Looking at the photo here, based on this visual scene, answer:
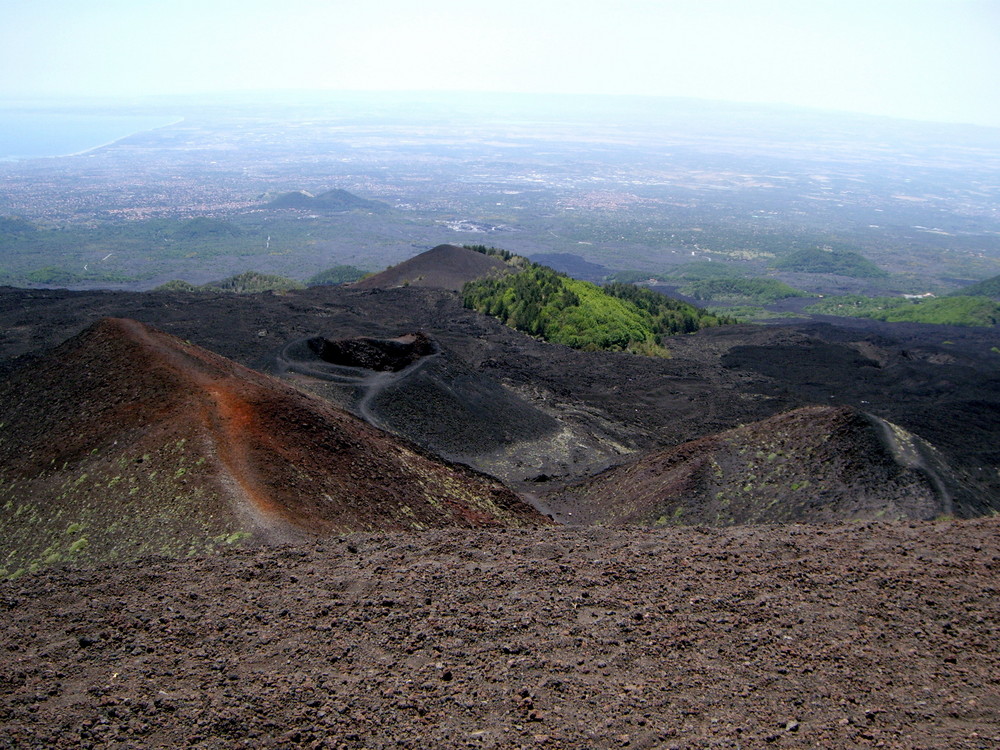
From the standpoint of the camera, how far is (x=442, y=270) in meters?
60.5

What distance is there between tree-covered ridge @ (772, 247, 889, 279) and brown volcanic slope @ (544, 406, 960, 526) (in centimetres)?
8817

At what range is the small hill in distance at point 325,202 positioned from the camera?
128625 mm

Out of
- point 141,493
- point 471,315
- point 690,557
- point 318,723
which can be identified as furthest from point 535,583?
point 471,315

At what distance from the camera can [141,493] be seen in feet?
43.5

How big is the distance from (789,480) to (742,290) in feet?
235

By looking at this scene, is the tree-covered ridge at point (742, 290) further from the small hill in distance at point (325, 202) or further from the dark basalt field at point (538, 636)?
the small hill in distance at point (325, 202)

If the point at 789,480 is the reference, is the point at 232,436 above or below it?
above

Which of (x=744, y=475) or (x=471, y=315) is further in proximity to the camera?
(x=471, y=315)

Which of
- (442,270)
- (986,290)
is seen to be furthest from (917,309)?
(442,270)

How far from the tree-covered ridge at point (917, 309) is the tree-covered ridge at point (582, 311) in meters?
24.3

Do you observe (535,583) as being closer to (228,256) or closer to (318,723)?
(318,723)

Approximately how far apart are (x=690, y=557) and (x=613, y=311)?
36.7 meters

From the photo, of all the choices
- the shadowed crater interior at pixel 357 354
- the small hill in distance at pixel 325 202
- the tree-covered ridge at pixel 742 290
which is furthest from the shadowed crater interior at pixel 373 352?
the small hill in distance at pixel 325 202

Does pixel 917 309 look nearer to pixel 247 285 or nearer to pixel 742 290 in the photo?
pixel 742 290
